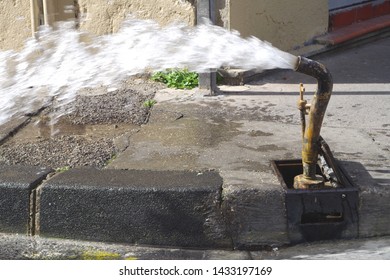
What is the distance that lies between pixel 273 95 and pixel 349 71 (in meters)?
1.04

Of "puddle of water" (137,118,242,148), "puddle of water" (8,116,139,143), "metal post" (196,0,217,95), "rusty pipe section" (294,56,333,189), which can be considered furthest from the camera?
"metal post" (196,0,217,95)

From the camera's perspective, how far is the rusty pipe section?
3.72m

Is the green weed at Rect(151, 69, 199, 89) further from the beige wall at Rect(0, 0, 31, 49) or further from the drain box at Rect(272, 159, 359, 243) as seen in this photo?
the drain box at Rect(272, 159, 359, 243)

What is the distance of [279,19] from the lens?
22.0 feet

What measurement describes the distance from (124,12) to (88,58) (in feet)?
1.68

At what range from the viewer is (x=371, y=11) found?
8.17m

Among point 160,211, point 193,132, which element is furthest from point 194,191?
point 193,132

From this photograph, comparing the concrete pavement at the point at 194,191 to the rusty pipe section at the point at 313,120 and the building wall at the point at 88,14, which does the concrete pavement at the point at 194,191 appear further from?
the building wall at the point at 88,14

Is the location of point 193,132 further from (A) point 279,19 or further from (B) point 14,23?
(B) point 14,23

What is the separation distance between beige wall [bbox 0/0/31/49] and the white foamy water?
9cm

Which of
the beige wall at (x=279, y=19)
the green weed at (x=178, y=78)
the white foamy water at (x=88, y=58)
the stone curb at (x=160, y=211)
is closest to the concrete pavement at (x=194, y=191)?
the stone curb at (x=160, y=211)

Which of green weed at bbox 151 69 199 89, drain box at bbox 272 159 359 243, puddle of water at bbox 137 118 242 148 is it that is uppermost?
green weed at bbox 151 69 199 89

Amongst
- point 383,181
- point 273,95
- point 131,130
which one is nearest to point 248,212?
point 383,181

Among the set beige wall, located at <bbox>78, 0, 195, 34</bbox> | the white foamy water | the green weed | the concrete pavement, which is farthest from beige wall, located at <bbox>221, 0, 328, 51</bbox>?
the concrete pavement
